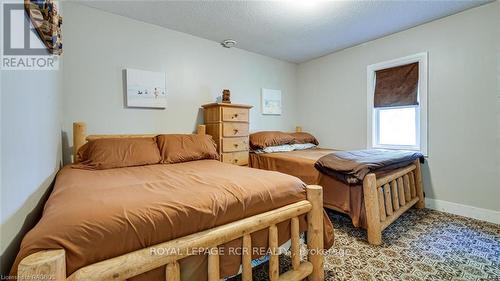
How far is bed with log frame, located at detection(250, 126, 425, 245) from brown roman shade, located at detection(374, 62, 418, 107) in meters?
0.85

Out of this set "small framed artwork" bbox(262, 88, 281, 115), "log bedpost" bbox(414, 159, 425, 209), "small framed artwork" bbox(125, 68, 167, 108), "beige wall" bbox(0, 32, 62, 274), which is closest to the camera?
"beige wall" bbox(0, 32, 62, 274)

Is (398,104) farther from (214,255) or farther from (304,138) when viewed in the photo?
(214,255)

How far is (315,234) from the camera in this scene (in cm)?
136

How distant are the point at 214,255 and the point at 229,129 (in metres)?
1.94

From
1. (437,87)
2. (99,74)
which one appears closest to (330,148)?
(437,87)

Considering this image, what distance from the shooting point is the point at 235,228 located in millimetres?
1051

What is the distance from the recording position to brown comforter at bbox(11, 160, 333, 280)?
0.73m

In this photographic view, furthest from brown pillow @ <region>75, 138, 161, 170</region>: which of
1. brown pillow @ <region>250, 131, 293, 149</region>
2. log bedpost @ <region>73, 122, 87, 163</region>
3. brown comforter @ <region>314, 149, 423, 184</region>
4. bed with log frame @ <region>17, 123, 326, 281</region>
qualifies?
brown comforter @ <region>314, 149, 423, 184</region>

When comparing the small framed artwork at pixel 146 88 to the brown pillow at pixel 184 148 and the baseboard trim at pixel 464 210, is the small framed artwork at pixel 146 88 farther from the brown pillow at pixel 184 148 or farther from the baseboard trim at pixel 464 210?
the baseboard trim at pixel 464 210

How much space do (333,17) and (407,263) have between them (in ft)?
8.00

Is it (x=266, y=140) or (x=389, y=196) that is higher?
(x=266, y=140)

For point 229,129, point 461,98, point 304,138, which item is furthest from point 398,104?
point 229,129

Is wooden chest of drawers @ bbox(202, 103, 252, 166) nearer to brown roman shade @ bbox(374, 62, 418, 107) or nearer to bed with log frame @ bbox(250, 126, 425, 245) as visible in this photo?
bed with log frame @ bbox(250, 126, 425, 245)

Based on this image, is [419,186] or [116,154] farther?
[419,186]
